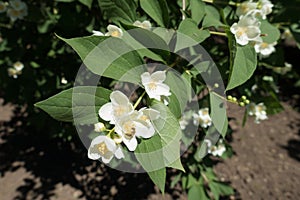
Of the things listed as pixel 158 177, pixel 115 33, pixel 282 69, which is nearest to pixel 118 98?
pixel 158 177

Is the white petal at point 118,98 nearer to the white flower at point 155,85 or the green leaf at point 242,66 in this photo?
the white flower at point 155,85

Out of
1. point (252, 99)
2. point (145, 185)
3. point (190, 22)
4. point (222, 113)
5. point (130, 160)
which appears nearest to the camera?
point (190, 22)

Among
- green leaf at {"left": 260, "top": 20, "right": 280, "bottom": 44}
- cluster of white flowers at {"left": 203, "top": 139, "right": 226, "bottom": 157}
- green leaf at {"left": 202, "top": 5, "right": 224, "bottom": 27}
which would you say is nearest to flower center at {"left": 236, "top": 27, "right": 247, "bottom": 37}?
green leaf at {"left": 202, "top": 5, "right": 224, "bottom": 27}

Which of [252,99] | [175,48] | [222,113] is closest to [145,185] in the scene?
[252,99]

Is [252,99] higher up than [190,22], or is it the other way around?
[190,22]

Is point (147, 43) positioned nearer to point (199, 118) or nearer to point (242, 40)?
point (242, 40)

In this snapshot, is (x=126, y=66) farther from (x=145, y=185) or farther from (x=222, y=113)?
(x=145, y=185)
